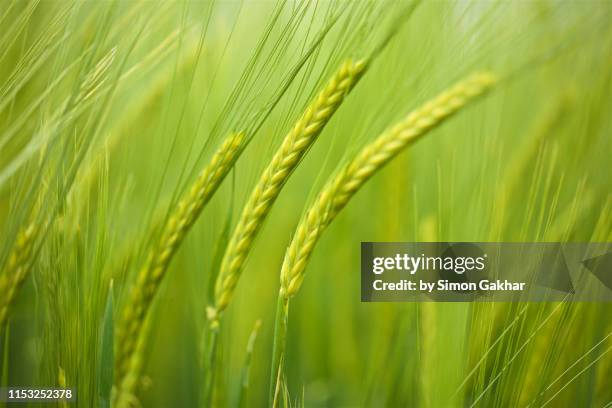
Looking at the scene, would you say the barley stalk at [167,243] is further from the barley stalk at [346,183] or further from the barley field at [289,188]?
the barley stalk at [346,183]

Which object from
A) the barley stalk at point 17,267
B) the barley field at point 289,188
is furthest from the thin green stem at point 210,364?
the barley stalk at point 17,267

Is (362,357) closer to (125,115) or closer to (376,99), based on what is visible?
(376,99)

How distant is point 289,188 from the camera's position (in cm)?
122

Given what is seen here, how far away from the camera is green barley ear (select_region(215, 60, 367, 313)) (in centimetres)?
100

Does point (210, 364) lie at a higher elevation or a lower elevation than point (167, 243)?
lower

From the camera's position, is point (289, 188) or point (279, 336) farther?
point (289, 188)

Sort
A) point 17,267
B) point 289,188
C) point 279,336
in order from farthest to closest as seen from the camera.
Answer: point 289,188
point 17,267
point 279,336

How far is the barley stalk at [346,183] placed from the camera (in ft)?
3.30

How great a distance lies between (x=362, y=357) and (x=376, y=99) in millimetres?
566

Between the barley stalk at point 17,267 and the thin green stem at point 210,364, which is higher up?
the barley stalk at point 17,267

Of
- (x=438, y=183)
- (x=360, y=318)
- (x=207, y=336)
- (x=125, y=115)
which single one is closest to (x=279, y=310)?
(x=207, y=336)

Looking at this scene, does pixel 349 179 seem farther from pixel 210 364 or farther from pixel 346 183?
pixel 210 364

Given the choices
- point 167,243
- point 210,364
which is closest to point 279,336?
point 210,364

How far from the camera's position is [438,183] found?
45.5 inches
